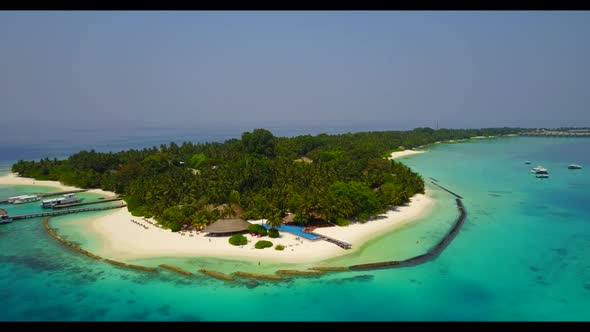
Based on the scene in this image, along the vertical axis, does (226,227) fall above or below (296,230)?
A: above

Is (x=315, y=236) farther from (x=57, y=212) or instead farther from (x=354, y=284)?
(x=57, y=212)

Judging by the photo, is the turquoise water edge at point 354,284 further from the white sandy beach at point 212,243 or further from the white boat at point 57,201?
the white boat at point 57,201

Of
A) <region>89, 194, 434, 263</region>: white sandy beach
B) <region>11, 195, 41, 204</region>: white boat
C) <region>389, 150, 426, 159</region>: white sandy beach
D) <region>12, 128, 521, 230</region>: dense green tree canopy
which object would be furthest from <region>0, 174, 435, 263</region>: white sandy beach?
<region>389, 150, 426, 159</region>: white sandy beach

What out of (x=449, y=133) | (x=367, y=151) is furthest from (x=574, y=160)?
(x=449, y=133)

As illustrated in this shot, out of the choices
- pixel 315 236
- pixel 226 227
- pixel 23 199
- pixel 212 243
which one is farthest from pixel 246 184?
pixel 23 199
